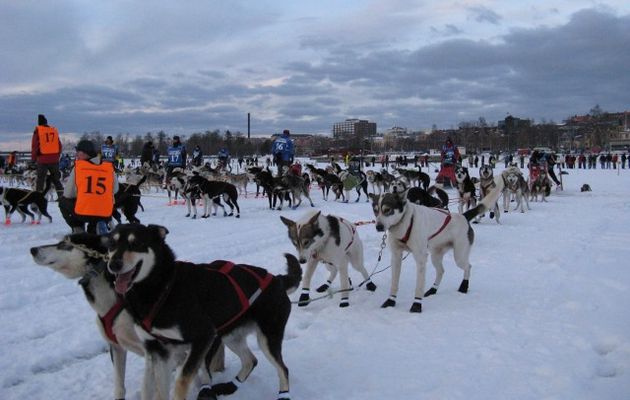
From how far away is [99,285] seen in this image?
3088 mm

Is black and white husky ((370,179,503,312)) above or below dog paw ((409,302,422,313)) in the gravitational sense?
above

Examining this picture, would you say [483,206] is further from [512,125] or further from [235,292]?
[512,125]

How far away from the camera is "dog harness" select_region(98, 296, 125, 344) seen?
9.86 feet

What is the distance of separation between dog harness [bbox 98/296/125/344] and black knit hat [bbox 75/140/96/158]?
3402 millimetres

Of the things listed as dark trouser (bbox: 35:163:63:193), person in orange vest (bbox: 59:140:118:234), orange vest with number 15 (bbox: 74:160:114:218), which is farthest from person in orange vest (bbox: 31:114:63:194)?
orange vest with number 15 (bbox: 74:160:114:218)

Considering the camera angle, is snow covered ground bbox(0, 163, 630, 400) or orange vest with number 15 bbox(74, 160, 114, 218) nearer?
snow covered ground bbox(0, 163, 630, 400)

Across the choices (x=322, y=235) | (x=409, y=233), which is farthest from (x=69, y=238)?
(x=409, y=233)

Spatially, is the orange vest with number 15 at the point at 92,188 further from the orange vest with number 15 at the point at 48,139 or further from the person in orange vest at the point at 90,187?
the orange vest with number 15 at the point at 48,139

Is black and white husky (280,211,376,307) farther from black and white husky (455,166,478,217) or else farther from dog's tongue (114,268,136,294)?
black and white husky (455,166,478,217)

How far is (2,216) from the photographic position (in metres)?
12.3

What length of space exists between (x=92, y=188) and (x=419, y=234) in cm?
369

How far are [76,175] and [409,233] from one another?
3.78m

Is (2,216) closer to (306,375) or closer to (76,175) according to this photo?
(76,175)

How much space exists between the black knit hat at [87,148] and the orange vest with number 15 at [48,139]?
17.5 ft
